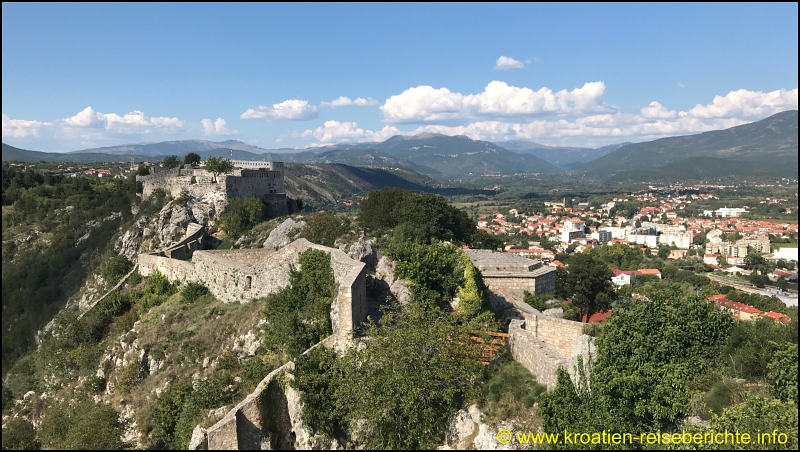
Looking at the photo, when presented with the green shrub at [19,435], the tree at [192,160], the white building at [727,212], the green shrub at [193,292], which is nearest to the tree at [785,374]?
the green shrub at [193,292]

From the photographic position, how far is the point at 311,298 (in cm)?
1570

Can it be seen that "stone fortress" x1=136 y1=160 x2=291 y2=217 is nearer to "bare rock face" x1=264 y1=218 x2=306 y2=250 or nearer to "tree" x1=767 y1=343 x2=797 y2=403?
"bare rock face" x1=264 y1=218 x2=306 y2=250

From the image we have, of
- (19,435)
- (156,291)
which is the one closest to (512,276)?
(156,291)

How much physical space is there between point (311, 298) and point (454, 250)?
19.1 feet

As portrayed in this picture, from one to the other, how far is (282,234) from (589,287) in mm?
16544

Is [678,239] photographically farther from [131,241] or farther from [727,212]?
[131,241]

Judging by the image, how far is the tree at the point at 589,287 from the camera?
945 inches

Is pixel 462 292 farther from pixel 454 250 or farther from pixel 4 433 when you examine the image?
pixel 4 433

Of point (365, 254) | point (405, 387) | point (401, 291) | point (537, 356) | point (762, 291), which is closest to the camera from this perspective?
point (405, 387)

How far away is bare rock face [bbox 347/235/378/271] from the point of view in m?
18.6

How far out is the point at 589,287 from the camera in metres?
24.1

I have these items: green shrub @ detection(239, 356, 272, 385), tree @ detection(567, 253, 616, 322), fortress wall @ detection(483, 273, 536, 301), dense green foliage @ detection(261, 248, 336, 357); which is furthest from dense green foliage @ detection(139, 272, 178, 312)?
tree @ detection(567, 253, 616, 322)

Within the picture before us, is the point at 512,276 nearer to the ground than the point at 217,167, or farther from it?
nearer to the ground

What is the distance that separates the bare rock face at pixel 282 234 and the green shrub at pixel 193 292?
15.5ft
